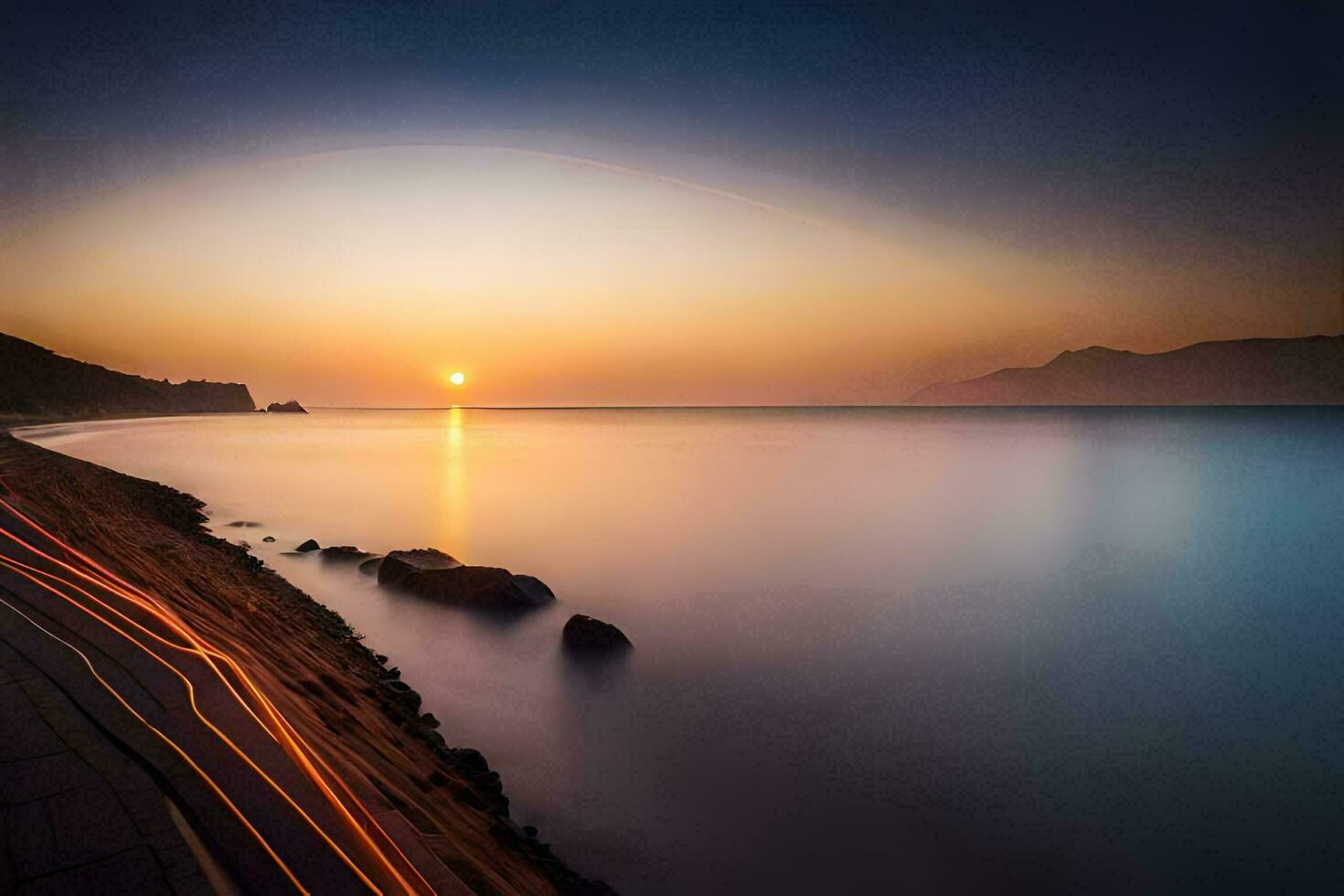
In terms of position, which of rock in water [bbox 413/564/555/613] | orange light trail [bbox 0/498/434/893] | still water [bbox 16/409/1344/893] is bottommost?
still water [bbox 16/409/1344/893]

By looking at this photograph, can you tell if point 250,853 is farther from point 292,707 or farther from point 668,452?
point 668,452

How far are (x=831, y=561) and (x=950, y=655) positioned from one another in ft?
32.4

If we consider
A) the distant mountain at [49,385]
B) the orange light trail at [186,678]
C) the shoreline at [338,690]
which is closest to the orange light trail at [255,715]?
the orange light trail at [186,678]

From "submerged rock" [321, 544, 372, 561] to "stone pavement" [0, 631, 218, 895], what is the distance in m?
17.9

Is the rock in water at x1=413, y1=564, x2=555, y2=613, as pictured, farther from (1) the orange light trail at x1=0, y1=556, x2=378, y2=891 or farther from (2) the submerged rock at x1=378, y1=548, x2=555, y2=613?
(1) the orange light trail at x1=0, y1=556, x2=378, y2=891

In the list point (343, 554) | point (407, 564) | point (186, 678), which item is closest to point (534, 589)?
point (407, 564)

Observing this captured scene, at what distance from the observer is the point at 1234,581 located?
925 inches

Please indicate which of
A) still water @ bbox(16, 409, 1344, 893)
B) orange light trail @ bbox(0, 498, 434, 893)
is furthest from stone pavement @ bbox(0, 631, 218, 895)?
still water @ bbox(16, 409, 1344, 893)

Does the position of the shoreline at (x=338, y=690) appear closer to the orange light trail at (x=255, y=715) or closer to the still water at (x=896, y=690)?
the orange light trail at (x=255, y=715)

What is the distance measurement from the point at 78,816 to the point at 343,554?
19.9 metres

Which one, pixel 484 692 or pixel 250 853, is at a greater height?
pixel 250 853

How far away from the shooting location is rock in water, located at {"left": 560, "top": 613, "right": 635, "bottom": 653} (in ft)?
48.5

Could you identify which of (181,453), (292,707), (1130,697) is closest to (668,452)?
(181,453)

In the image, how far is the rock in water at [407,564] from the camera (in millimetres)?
18312
